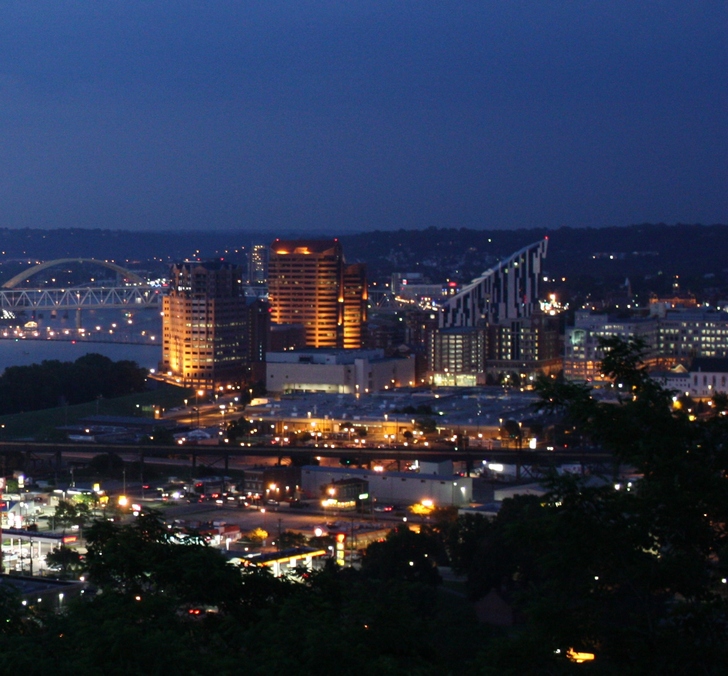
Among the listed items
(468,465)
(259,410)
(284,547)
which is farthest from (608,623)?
(259,410)

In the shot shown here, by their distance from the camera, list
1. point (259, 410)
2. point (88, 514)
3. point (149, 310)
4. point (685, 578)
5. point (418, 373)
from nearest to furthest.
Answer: point (685, 578) < point (88, 514) < point (259, 410) < point (418, 373) < point (149, 310)

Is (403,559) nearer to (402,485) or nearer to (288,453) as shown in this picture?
(402,485)

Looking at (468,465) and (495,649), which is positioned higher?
(495,649)

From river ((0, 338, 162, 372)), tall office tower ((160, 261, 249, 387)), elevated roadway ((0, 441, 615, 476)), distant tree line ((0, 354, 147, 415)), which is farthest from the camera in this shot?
river ((0, 338, 162, 372))

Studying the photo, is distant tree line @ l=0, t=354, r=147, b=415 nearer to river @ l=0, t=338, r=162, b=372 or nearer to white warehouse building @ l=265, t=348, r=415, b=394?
white warehouse building @ l=265, t=348, r=415, b=394

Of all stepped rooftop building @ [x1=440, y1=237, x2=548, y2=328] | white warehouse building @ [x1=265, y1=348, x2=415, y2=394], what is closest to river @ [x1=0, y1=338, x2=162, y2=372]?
white warehouse building @ [x1=265, y1=348, x2=415, y2=394]

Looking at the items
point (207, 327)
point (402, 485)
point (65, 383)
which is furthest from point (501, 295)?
point (402, 485)

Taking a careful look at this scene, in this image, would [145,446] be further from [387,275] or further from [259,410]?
[387,275]

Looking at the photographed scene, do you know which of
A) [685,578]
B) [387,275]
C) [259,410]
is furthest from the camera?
[387,275]
